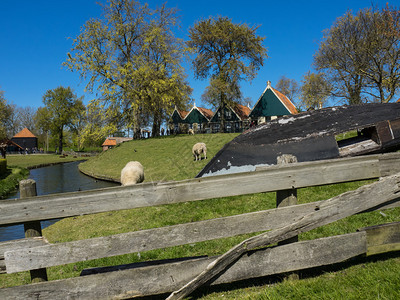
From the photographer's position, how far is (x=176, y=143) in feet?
107

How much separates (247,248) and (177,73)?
40.5m

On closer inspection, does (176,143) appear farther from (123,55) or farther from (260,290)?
(260,290)

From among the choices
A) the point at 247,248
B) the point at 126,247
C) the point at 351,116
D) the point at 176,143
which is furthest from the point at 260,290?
the point at 176,143

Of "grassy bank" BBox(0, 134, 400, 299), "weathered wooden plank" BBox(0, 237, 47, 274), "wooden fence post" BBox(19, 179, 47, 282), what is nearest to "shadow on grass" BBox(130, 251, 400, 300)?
"grassy bank" BBox(0, 134, 400, 299)

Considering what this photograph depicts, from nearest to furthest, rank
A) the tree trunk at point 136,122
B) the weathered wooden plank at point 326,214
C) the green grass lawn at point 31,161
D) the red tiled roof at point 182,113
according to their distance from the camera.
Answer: the weathered wooden plank at point 326,214, the tree trunk at point 136,122, the green grass lawn at point 31,161, the red tiled roof at point 182,113

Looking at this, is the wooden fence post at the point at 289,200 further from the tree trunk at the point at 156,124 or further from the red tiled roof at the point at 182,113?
the red tiled roof at the point at 182,113

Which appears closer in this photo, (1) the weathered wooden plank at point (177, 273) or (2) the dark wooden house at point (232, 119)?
(1) the weathered wooden plank at point (177, 273)

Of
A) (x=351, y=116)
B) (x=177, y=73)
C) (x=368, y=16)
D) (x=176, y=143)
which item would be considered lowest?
(x=351, y=116)

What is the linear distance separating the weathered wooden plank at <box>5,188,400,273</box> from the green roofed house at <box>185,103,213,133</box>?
52892mm

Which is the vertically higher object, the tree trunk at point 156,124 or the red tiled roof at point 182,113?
the red tiled roof at point 182,113

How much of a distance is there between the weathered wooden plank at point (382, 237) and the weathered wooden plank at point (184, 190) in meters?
0.73

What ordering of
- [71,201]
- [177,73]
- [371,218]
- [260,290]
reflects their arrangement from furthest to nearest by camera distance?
1. [177,73]
2. [371,218]
3. [260,290]
4. [71,201]

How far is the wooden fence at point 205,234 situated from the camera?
125 inches

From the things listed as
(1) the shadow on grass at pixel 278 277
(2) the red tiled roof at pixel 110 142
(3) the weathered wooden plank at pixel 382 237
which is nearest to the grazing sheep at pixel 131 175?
(1) the shadow on grass at pixel 278 277
